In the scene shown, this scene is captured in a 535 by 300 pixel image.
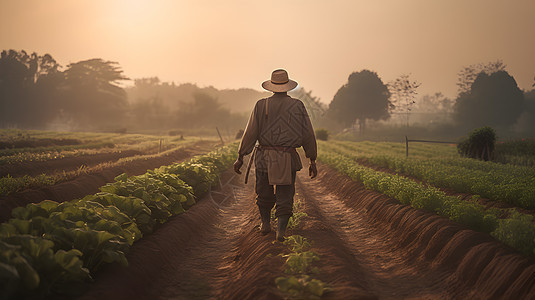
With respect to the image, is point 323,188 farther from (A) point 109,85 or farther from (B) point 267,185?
(A) point 109,85

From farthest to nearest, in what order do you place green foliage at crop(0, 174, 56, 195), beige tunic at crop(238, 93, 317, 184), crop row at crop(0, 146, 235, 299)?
green foliage at crop(0, 174, 56, 195)
beige tunic at crop(238, 93, 317, 184)
crop row at crop(0, 146, 235, 299)

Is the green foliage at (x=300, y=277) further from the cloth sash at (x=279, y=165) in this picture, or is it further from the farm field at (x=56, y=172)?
the farm field at (x=56, y=172)

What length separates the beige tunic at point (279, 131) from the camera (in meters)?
5.46

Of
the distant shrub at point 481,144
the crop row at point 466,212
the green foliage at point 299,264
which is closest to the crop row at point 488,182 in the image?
the crop row at point 466,212

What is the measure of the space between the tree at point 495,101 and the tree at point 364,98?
44.8ft

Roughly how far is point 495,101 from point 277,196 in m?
64.8

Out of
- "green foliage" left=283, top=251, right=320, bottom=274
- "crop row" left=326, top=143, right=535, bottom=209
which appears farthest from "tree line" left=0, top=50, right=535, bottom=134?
"green foliage" left=283, top=251, right=320, bottom=274

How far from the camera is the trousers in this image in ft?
17.8

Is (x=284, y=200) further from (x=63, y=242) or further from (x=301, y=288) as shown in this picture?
(x=63, y=242)

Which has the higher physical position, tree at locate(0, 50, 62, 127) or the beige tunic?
tree at locate(0, 50, 62, 127)

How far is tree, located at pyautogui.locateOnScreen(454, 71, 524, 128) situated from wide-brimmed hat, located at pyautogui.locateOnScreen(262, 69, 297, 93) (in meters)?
63.2

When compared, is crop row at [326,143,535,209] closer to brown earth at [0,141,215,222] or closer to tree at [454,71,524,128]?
brown earth at [0,141,215,222]

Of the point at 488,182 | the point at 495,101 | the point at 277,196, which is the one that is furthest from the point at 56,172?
the point at 495,101

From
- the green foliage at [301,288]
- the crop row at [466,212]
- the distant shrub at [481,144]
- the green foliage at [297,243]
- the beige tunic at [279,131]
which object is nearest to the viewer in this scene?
the green foliage at [301,288]
